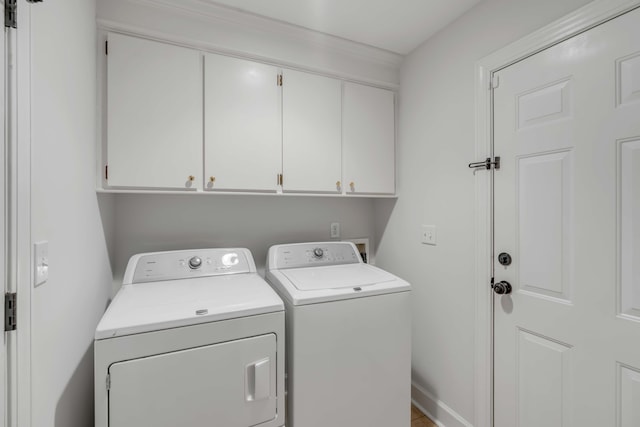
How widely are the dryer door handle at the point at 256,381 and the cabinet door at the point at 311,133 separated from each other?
3.27 feet

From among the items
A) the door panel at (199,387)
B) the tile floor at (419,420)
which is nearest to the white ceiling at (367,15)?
the door panel at (199,387)

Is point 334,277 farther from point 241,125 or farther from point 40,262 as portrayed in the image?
point 40,262

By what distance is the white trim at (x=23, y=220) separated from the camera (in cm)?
74

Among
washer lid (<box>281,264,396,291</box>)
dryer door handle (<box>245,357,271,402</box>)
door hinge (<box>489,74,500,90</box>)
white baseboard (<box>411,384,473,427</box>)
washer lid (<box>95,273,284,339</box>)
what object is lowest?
white baseboard (<box>411,384,473,427</box>)

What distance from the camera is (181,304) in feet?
3.96

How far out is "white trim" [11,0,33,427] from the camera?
2.41ft

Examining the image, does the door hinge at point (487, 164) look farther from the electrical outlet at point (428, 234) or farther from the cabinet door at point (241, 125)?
the cabinet door at point (241, 125)

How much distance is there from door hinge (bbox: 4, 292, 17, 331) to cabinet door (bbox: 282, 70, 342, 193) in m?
1.26

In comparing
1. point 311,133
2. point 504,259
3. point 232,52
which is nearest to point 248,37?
point 232,52

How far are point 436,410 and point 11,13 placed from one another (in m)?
2.59

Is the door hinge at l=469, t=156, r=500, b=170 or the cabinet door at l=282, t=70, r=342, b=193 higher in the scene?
the cabinet door at l=282, t=70, r=342, b=193

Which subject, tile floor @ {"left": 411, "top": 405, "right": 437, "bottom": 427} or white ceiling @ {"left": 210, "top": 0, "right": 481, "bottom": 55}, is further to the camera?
tile floor @ {"left": 411, "top": 405, "right": 437, "bottom": 427}

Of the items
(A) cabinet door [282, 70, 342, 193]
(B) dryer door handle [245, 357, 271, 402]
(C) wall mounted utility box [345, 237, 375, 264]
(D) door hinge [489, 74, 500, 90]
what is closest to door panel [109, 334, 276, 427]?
(B) dryer door handle [245, 357, 271, 402]

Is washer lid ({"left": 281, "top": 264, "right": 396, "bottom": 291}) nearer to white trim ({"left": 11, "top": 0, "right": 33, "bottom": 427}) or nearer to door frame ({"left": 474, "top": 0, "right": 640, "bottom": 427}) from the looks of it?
door frame ({"left": 474, "top": 0, "right": 640, "bottom": 427})
